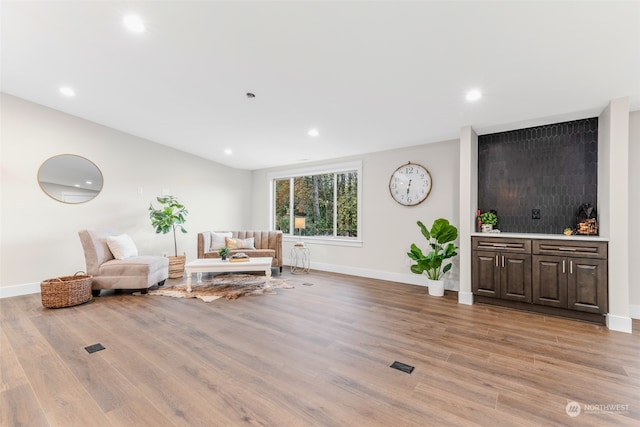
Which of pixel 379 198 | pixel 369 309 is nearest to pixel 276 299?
pixel 369 309

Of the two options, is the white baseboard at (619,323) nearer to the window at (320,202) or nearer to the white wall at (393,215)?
the white wall at (393,215)

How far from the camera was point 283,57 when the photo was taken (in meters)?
2.70

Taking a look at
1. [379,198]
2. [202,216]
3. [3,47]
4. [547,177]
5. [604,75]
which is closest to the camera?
[604,75]

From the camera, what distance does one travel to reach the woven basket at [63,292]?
3363 mm

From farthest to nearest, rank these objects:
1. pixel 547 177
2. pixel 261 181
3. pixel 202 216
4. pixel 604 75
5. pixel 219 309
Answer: pixel 261 181 → pixel 202 216 → pixel 547 177 → pixel 219 309 → pixel 604 75

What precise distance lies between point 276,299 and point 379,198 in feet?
8.68

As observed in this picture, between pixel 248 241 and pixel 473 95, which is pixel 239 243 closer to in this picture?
pixel 248 241

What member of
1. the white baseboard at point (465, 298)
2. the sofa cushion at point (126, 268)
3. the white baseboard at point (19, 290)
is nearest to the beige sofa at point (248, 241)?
the sofa cushion at point (126, 268)

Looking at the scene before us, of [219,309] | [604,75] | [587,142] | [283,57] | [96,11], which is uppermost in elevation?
[96,11]

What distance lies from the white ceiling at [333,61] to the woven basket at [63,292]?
2532 mm

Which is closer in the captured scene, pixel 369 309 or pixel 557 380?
pixel 557 380

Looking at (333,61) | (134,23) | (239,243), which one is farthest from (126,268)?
(333,61)

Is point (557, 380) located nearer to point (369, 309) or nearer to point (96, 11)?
point (369, 309)

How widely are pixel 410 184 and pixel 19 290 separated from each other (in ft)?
20.3
